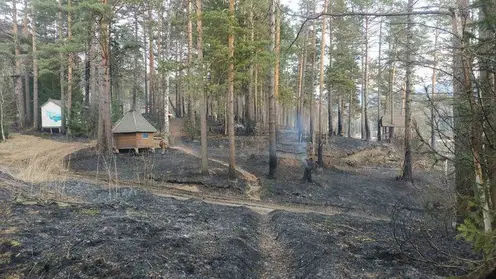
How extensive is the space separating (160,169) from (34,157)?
4839 mm

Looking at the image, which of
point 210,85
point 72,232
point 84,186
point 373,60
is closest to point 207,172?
point 210,85

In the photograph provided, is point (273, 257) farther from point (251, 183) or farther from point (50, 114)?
point (50, 114)

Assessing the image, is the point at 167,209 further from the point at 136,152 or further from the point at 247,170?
the point at 136,152

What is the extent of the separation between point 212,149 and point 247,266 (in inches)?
658

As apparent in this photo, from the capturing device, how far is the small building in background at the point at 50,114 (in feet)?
90.6

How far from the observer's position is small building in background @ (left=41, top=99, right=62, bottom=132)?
27625mm

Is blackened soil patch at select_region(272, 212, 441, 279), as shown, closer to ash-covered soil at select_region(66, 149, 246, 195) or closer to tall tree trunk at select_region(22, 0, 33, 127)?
ash-covered soil at select_region(66, 149, 246, 195)

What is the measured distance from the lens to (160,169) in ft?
49.6

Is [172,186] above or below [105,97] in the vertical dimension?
below

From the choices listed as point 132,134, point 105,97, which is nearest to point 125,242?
point 105,97

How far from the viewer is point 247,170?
53.8 feet

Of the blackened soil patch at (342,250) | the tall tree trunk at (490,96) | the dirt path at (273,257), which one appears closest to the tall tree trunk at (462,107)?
the tall tree trunk at (490,96)

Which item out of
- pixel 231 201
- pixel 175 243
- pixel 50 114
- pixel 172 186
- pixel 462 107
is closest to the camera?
pixel 462 107

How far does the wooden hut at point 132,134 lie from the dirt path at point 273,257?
523 inches
